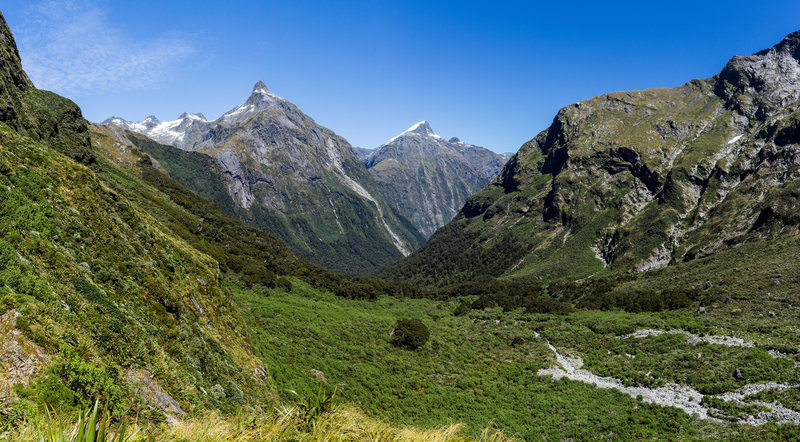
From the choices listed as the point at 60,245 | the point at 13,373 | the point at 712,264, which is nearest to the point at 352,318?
→ the point at 60,245

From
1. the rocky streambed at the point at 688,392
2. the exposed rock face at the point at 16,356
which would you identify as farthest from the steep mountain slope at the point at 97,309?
the rocky streambed at the point at 688,392

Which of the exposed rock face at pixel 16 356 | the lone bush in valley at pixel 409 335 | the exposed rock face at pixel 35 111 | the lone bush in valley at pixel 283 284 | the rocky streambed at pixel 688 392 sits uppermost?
the exposed rock face at pixel 35 111

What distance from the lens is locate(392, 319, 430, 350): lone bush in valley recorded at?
4718 centimetres

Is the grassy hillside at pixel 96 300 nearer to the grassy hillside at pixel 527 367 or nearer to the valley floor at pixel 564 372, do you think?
the valley floor at pixel 564 372

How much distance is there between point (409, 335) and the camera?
48156 millimetres

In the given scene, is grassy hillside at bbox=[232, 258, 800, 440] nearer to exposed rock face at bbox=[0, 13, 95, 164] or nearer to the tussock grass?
the tussock grass

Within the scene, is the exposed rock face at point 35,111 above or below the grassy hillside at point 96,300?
above

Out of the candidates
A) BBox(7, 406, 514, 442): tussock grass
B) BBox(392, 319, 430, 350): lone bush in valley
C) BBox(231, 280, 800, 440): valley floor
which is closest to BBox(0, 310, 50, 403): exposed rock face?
BBox(7, 406, 514, 442): tussock grass

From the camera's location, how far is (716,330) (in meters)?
44.0

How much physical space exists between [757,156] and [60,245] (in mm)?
257879

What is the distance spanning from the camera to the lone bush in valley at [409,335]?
47.2 meters

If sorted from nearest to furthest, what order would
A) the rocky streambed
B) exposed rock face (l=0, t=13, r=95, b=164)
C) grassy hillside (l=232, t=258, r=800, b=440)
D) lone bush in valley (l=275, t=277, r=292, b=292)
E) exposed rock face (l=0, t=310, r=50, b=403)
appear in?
exposed rock face (l=0, t=310, r=50, b=403)
the rocky streambed
grassy hillside (l=232, t=258, r=800, b=440)
exposed rock face (l=0, t=13, r=95, b=164)
lone bush in valley (l=275, t=277, r=292, b=292)

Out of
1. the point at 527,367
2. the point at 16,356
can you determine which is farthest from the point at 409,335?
the point at 16,356

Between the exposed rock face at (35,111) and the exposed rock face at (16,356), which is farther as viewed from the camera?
the exposed rock face at (35,111)
